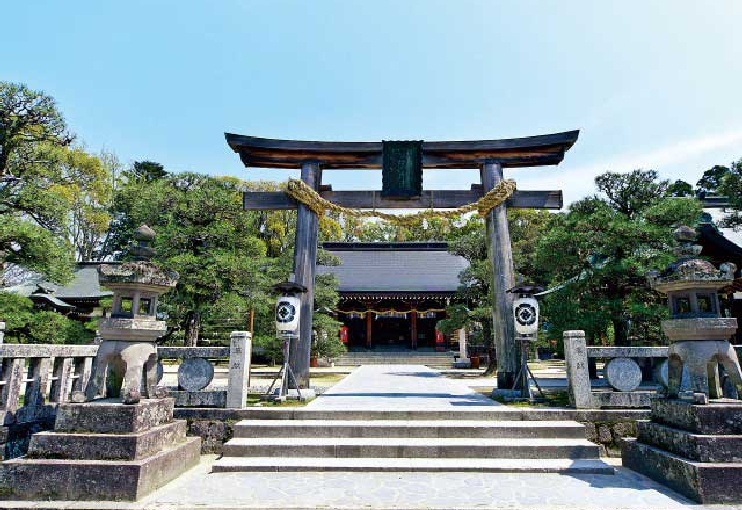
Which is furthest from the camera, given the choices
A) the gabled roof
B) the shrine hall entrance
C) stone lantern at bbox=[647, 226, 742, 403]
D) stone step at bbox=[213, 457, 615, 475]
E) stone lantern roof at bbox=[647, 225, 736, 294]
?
the shrine hall entrance

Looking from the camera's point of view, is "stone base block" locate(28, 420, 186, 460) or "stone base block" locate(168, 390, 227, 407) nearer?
"stone base block" locate(28, 420, 186, 460)

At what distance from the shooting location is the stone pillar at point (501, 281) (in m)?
9.54

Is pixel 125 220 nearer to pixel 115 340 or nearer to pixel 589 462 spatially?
pixel 115 340

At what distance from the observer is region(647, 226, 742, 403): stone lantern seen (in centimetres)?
507

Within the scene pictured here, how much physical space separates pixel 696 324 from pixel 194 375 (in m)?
7.85

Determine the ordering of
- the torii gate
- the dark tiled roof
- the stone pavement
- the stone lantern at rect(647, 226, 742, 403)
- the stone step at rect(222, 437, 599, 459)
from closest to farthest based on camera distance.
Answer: the stone pavement → the stone lantern at rect(647, 226, 742, 403) → the stone step at rect(222, 437, 599, 459) → the torii gate → the dark tiled roof

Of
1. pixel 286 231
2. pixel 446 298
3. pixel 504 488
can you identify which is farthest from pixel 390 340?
pixel 504 488

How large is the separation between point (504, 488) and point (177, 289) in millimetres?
10200

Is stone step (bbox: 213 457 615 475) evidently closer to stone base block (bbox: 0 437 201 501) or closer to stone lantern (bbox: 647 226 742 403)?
stone base block (bbox: 0 437 201 501)

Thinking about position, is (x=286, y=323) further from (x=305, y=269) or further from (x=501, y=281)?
(x=501, y=281)

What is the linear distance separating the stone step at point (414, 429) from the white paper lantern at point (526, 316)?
2.22m

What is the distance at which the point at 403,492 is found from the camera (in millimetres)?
4918

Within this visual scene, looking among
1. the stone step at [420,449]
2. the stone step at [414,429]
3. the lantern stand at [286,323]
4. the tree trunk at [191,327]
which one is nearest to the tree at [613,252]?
the stone step at [414,429]

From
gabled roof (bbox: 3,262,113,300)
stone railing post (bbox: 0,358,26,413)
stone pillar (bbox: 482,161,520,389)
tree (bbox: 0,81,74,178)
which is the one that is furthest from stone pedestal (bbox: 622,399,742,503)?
gabled roof (bbox: 3,262,113,300)
